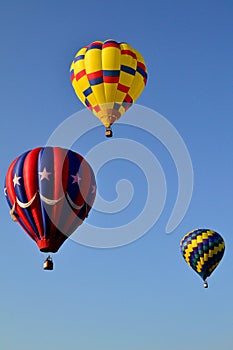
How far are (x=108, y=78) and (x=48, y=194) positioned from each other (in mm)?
8714

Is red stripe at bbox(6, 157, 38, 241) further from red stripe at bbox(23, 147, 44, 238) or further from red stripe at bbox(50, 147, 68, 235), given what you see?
red stripe at bbox(50, 147, 68, 235)

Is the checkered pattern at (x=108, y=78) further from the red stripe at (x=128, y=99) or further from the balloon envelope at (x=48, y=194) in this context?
the balloon envelope at (x=48, y=194)

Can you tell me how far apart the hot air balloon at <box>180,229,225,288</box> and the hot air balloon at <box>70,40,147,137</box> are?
12460 mm

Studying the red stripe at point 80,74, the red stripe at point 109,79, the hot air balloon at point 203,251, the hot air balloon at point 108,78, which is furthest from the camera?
the hot air balloon at point 203,251

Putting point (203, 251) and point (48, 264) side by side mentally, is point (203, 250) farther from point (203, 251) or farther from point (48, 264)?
point (48, 264)

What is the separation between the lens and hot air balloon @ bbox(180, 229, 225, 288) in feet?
130

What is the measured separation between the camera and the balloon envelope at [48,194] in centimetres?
2500

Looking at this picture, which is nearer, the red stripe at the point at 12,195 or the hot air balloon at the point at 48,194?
the hot air balloon at the point at 48,194

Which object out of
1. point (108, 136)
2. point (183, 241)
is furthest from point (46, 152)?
point (183, 241)

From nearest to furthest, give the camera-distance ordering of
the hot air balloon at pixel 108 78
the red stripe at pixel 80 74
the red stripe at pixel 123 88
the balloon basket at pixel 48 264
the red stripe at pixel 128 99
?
the balloon basket at pixel 48 264
the hot air balloon at pixel 108 78
the red stripe at pixel 123 88
the red stripe at pixel 80 74
the red stripe at pixel 128 99

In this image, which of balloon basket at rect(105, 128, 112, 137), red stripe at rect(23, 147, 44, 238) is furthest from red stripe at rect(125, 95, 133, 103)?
red stripe at rect(23, 147, 44, 238)

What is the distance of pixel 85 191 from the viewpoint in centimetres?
2595

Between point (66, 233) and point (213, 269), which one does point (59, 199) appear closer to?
point (66, 233)

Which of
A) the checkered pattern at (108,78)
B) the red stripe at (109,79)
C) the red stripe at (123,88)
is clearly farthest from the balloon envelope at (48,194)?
the red stripe at (123,88)
